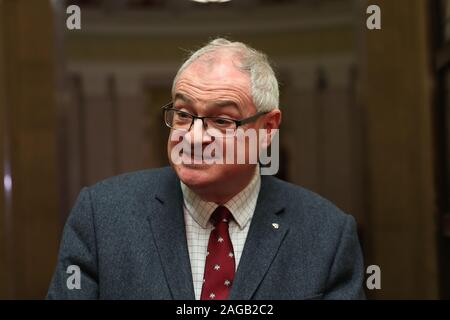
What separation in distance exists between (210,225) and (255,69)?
407mm

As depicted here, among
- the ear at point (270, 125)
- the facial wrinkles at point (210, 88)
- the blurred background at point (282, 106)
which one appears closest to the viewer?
the facial wrinkles at point (210, 88)

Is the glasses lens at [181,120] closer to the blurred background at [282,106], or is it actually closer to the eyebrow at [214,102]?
the eyebrow at [214,102]

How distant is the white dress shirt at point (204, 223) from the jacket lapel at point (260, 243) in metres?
0.03

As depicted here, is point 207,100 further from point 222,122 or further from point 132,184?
point 132,184

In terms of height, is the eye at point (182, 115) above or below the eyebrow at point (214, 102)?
below

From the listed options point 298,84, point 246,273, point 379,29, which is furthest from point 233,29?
point 246,273

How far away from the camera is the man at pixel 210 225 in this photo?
1.35 m

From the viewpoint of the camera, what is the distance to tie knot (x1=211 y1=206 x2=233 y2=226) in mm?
1461

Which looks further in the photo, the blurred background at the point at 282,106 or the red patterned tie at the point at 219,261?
the blurred background at the point at 282,106

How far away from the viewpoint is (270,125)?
147 cm

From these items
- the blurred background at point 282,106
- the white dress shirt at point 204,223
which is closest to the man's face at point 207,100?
the white dress shirt at point 204,223

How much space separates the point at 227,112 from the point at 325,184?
1.16 meters

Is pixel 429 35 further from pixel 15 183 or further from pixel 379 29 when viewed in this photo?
pixel 15 183

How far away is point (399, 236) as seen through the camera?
238 cm
